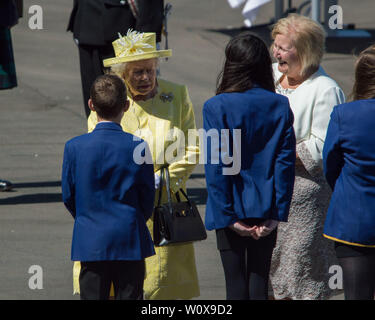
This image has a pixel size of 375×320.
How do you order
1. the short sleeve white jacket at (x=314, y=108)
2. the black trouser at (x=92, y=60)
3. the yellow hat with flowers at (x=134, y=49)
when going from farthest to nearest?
the black trouser at (x=92, y=60) < the short sleeve white jacket at (x=314, y=108) < the yellow hat with flowers at (x=134, y=49)

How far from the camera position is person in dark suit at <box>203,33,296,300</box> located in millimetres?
4227

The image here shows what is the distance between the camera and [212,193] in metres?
4.25

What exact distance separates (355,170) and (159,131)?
1169mm

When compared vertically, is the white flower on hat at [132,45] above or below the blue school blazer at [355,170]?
above

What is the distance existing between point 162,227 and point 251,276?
526 mm

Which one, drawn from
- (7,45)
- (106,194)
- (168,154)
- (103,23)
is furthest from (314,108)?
(7,45)

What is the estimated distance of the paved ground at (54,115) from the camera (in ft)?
20.0

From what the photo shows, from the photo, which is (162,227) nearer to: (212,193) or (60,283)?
(212,193)

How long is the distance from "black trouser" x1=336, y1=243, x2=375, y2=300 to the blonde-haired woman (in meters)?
0.78

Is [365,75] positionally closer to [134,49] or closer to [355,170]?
[355,170]

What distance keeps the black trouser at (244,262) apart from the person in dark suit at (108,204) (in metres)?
0.39

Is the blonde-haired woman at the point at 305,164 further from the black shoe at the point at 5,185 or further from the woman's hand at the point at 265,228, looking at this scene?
the black shoe at the point at 5,185

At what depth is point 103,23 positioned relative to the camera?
7.00 meters

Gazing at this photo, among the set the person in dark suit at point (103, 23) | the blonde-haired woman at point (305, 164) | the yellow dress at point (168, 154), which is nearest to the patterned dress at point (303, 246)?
the blonde-haired woman at point (305, 164)
